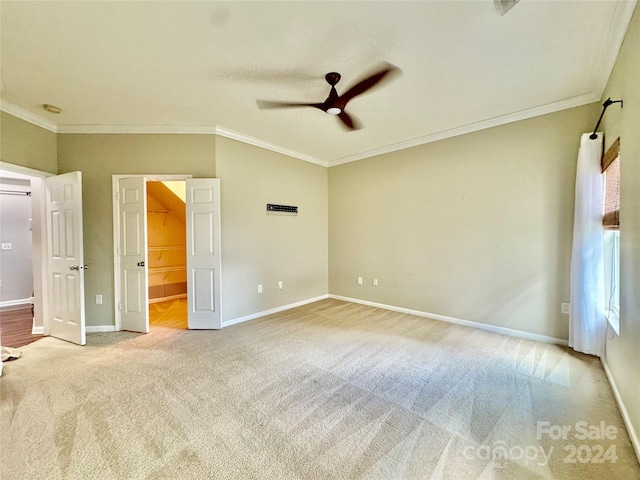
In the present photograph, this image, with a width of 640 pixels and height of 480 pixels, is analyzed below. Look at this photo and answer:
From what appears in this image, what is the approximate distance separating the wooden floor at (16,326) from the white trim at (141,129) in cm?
263

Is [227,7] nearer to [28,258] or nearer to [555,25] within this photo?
[555,25]

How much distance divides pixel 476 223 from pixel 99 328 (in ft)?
17.1

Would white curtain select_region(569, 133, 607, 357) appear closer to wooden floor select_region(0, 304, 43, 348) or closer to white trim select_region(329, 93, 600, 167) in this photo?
white trim select_region(329, 93, 600, 167)

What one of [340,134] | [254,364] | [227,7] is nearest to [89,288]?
[254,364]

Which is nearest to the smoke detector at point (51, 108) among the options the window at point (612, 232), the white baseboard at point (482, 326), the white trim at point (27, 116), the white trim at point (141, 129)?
the white trim at point (27, 116)

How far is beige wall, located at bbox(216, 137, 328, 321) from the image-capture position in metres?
3.70

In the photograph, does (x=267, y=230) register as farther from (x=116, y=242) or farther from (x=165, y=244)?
(x=165, y=244)

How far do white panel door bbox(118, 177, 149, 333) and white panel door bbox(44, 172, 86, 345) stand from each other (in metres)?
0.43

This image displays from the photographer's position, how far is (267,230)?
13.8 ft

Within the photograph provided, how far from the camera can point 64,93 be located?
8.55 ft

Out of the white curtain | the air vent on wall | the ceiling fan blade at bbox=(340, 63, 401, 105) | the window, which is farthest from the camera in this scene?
the air vent on wall

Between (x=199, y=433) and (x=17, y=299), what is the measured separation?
5.64 metres

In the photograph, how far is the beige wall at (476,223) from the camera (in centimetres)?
293

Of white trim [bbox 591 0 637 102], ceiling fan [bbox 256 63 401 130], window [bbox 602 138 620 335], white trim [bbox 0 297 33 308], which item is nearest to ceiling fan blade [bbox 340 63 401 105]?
ceiling fan [bbox 256 63 401 130]
